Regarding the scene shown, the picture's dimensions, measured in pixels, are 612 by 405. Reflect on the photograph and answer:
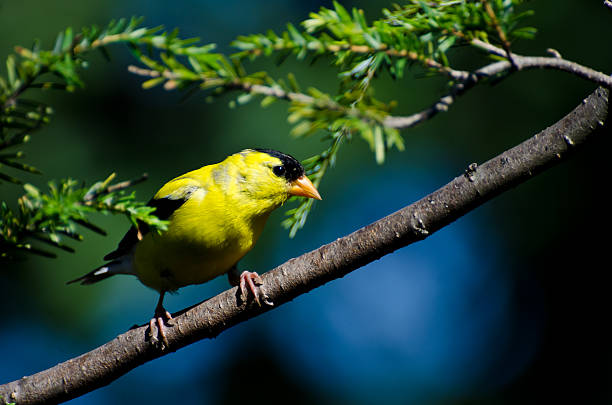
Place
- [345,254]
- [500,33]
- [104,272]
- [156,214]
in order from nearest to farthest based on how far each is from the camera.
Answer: [500,33] → [345,254] → [156,214] → [104,272]

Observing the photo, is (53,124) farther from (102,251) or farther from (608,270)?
(608,270)

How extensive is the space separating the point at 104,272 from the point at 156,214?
2.61ft

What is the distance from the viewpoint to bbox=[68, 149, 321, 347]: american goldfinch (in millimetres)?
2934

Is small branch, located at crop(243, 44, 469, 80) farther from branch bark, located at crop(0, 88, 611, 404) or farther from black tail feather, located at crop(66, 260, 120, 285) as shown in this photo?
black tail feather, located at crop(66, 260, 120, 285)

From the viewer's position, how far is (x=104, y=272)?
372cm

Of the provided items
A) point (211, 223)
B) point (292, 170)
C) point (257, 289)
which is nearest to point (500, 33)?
point (257, 289)

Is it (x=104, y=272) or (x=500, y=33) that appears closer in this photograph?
(x=500, y=33)

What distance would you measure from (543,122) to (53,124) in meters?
3.76

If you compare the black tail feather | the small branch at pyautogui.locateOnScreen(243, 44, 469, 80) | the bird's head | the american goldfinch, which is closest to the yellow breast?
the american goldfinch

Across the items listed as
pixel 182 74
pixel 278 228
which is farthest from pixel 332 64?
pixel 278 228

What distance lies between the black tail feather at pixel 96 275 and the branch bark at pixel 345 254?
1.68m

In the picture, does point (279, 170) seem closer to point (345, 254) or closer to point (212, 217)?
point (212, 217)

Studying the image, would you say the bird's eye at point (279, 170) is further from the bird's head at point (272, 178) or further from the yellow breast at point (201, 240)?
the yellow breast at point (201, 240)

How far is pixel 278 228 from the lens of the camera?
14.1 feet
